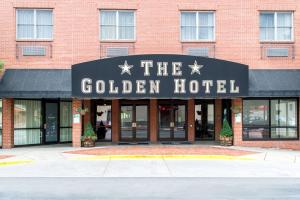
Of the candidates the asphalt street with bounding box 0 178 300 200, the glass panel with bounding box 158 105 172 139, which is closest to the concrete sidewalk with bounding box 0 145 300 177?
the asphalt street with bounding box 0 178 300 200

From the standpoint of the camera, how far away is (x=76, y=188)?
1257 centimetres

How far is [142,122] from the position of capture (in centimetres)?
2666

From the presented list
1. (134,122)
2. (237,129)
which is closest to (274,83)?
(237,129)

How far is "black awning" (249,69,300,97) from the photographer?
23.3 metres

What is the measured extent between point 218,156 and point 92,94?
6.93 metres

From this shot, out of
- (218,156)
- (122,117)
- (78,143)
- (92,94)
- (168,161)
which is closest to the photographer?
(168,161)

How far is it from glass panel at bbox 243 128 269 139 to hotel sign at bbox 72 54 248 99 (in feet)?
8.51

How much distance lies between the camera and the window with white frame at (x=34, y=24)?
24500 millimetres

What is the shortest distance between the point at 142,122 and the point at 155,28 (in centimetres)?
550

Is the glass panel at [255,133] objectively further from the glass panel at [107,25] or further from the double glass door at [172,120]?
the glass panel at [107,25]

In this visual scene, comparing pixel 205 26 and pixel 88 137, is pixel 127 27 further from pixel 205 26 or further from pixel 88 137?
pixel 88 137

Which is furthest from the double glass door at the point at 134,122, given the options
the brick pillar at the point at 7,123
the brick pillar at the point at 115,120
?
the brick pillar at the point at 7,123

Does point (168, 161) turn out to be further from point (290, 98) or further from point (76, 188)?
point (290, 98)

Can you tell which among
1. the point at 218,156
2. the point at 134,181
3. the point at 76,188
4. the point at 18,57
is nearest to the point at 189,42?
the point at 218,156
